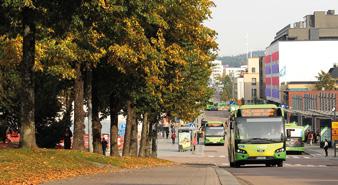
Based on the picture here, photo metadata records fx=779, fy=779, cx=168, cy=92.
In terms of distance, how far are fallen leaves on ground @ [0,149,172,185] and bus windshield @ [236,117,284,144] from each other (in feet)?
26.7

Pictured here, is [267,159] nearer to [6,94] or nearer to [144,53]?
[144,53]

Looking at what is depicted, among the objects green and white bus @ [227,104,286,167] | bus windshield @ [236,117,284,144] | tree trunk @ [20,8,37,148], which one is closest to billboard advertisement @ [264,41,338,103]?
green and white bus @ [227,104,286,167]

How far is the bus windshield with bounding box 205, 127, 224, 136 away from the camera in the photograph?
92500 millimetres

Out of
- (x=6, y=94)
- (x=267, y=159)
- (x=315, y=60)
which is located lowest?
(x=267, y=159)

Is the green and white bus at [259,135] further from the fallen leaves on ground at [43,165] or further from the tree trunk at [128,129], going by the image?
the fallen leaves on ground at [43,165]

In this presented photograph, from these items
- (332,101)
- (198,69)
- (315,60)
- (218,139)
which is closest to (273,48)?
(315,60)

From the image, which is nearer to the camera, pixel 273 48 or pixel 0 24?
pixel 0 24

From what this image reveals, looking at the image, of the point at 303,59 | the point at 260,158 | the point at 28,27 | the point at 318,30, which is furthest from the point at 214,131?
the point at 318,30

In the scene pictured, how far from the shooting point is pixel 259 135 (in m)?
33.4

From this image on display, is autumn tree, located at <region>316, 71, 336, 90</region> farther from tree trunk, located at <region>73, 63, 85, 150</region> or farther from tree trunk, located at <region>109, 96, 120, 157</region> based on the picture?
tree trunk, located at <region>73, 63, 85, 150</region>

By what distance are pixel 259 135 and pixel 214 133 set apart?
6016cm

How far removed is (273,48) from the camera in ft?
564

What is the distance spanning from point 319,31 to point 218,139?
99.1 metres

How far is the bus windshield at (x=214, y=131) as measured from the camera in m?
92.5
